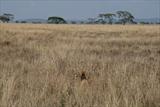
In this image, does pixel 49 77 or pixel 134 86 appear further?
pixel 49 77

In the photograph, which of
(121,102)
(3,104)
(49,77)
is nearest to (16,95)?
(3,104)

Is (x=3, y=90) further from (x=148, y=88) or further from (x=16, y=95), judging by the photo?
(x=148, y=88)

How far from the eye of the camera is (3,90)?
18.0 feet

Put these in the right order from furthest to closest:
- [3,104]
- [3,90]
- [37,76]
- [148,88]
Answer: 1. [37,76]
2. [148,88]
3. [3,90]
4. [3,104]

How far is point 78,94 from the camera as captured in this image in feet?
18.1

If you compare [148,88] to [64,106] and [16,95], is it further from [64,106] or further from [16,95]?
[16,95]

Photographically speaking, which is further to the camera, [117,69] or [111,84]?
[117,69]

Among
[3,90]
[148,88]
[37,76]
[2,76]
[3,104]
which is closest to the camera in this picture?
[3,104]

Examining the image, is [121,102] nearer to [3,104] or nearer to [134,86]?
[134,86]

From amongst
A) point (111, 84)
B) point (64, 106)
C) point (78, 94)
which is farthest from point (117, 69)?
point (64, 106)

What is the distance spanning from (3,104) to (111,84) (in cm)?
→ 184

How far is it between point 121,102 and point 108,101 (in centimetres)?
19

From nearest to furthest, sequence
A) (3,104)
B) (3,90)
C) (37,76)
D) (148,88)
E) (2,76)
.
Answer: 1. (3,104)
2. (3,90)
3. (148,88)
4. (2,76)
5. (37,76)

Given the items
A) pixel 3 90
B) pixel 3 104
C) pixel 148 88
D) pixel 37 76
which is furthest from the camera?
pixel 37 76
